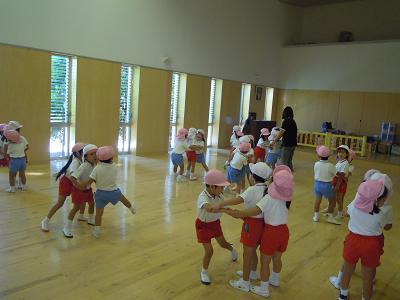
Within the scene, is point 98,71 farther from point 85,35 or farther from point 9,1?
point 9,1

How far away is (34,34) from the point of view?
7238 mm

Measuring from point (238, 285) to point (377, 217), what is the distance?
3.98ft

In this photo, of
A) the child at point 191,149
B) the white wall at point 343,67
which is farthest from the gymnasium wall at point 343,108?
the child at point 191,149

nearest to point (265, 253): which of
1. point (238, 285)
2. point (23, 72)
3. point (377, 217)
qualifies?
point (238, 285)

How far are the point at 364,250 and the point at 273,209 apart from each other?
726mm

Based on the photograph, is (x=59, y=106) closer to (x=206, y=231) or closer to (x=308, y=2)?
(x=206, y=231)

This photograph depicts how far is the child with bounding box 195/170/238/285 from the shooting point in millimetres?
2922

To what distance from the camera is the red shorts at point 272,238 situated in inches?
112

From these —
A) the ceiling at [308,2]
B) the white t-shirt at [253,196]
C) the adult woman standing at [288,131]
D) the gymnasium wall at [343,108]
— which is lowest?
the white t-shirt at [253,196]

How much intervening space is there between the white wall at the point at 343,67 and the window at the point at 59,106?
9.30 metres

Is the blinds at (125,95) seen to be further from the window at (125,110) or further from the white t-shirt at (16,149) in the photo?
the white t-shirt at (16,149)

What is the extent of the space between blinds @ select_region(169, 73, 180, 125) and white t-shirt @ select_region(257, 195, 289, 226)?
8.06 m

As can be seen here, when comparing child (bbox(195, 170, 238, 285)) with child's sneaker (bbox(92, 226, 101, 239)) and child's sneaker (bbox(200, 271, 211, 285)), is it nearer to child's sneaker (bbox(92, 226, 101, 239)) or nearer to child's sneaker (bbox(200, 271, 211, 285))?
child's sneaker (bbox(200, 271, 211, 285))

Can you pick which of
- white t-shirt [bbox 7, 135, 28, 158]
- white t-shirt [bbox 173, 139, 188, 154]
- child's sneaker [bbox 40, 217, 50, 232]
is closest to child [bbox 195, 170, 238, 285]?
child's sneaker [bbox 40, 217, 50, 232]
